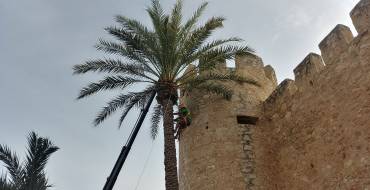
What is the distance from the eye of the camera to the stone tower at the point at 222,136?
9500 mm

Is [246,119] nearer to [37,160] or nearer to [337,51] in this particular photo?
[337,51]

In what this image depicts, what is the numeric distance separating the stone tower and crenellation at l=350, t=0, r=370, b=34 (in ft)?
11.7

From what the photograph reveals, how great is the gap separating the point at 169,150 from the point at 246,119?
8.18ft

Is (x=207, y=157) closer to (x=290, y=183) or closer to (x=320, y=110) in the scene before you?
(x=290, y=183)

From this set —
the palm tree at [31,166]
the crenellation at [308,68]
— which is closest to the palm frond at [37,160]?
the palm tree at [31,166]

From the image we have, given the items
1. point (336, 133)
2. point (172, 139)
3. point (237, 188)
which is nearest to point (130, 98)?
point (172, 139)

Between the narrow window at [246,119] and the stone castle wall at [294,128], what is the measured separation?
0.27 ft

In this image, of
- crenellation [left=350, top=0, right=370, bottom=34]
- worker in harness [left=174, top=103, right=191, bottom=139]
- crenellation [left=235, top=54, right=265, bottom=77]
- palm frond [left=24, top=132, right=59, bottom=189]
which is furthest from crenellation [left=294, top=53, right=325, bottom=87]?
palm frond [left=24, top=132, right=59, bottom=189]

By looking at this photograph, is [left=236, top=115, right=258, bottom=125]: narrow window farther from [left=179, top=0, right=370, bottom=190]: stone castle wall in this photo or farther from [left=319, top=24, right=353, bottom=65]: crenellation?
[left=319, top=24, right=353, bottom=65]: crenellation

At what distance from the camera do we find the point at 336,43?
28.0 ft

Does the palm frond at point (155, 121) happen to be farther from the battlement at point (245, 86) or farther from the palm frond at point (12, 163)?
the palm frond at point (12, 163)

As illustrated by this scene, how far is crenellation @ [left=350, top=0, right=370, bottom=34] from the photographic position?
310 inches

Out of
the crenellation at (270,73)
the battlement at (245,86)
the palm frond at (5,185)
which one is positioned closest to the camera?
the palm frond at (5,185)

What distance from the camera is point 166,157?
907cm
